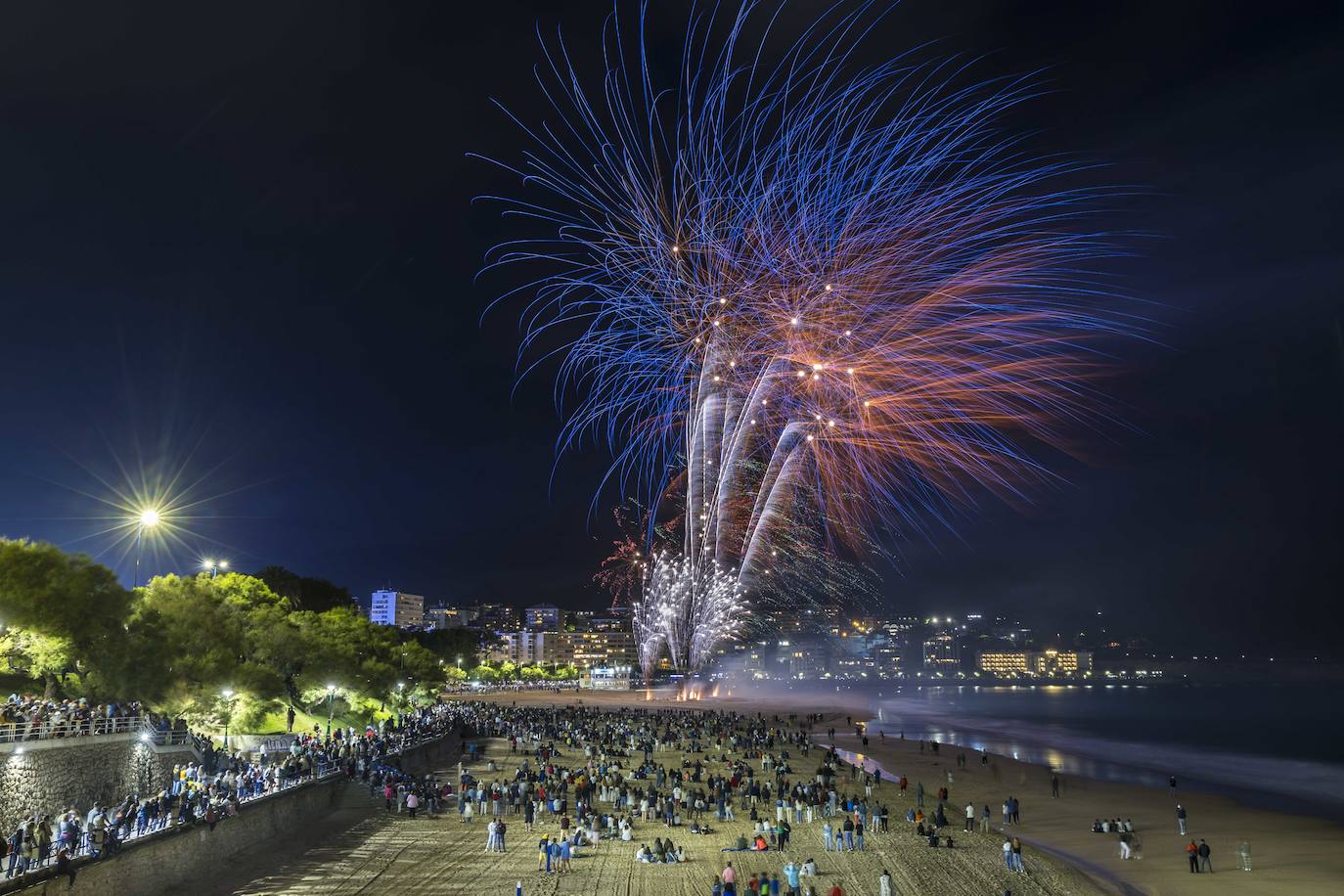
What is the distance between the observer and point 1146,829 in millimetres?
34969

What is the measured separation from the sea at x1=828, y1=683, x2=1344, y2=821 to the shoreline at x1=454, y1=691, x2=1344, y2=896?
4.43 m

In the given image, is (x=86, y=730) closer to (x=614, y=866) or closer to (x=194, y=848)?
(x=194, y=848)

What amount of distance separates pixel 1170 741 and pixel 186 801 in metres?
82.3

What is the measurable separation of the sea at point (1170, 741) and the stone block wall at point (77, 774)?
46.3 metres

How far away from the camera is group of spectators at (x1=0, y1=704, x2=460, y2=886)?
18.8m

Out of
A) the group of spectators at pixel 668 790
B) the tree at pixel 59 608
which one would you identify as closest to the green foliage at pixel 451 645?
the group of spectators at pixel 668 790

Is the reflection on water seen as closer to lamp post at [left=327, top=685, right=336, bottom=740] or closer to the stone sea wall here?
the stone sea wall

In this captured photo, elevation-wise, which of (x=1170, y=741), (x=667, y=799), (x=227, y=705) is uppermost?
(x=227, y=705)

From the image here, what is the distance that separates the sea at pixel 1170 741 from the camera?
53.3m

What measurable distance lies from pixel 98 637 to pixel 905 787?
31648mm

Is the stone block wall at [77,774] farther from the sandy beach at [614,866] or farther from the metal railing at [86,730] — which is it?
the sandy beach at [614,866]

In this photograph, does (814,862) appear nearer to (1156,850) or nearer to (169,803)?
(1156,850)

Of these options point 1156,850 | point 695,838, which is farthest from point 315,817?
point 1156,850

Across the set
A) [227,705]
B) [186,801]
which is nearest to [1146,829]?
[186,801]
